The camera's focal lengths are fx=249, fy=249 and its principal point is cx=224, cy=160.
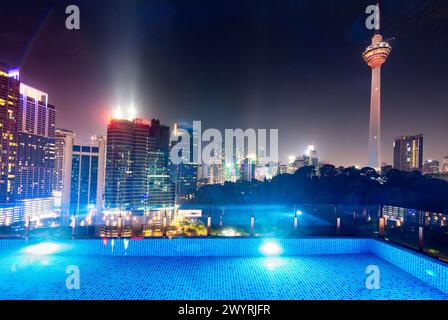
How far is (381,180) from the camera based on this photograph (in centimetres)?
1794

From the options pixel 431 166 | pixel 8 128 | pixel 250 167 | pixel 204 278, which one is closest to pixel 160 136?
pixel 250 167

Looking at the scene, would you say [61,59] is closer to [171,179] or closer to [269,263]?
[269,263]

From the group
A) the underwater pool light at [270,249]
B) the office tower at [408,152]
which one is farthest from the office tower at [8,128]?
the office tower at [408,152]

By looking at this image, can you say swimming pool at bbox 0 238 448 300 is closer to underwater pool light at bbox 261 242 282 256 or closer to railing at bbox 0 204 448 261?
underwater pool light at bbox 261 242 282 256

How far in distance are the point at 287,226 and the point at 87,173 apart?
112 feet

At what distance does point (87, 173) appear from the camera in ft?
113

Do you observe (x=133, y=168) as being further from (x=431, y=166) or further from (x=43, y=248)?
(x=431, y=166)

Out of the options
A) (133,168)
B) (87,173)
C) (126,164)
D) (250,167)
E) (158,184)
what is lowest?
(158,184)

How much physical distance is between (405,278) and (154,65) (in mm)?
15418

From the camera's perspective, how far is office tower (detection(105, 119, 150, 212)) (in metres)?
36.4

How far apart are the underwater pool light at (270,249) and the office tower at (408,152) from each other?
53879 millimetres

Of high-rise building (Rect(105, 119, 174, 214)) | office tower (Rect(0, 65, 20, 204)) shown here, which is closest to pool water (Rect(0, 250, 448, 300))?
high-rise building (Rect(105, 119, 174, 214))

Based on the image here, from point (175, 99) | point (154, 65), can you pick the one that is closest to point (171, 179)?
point (175, 99)

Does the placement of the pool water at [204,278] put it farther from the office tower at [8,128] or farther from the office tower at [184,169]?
the office tower at [184,169]
